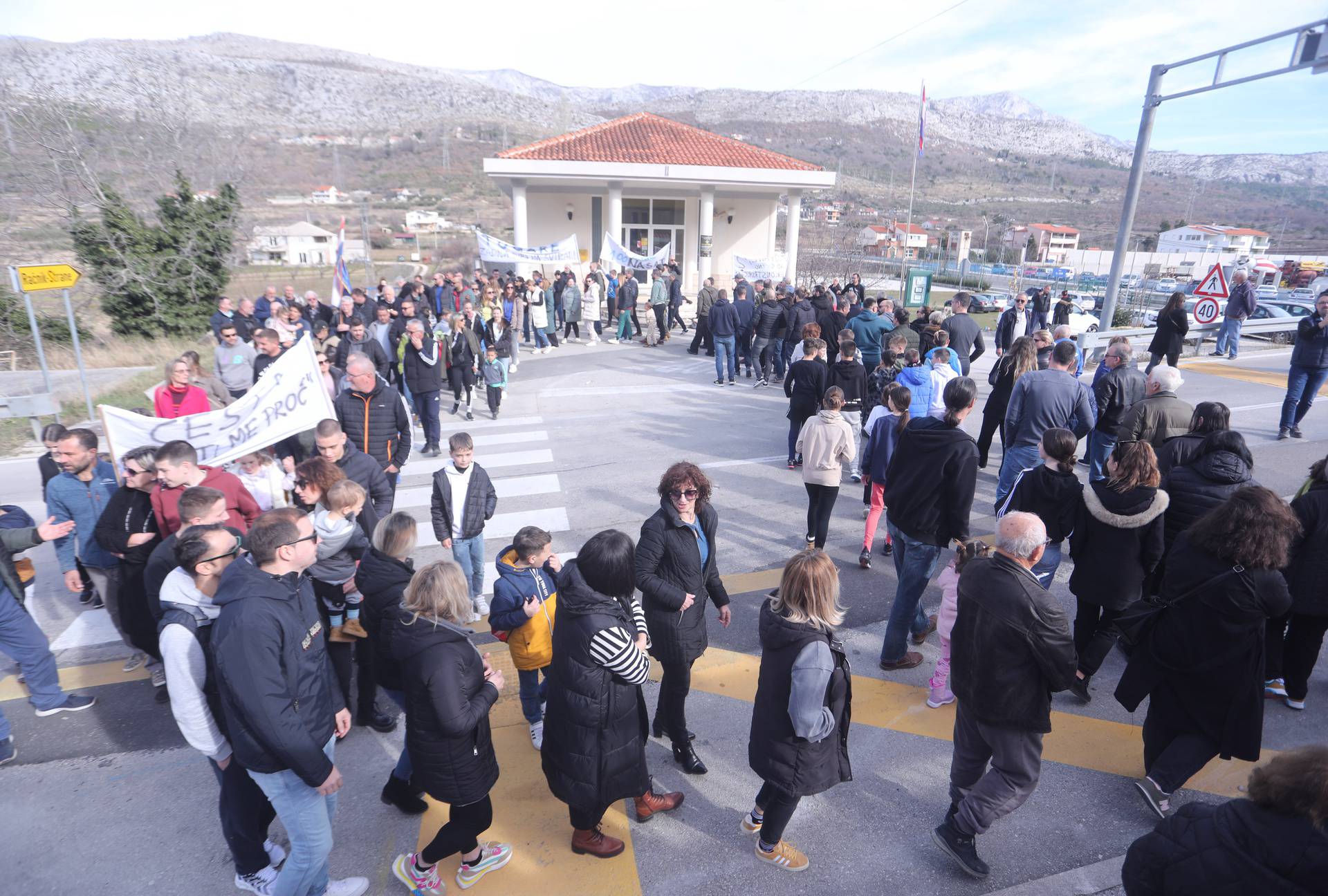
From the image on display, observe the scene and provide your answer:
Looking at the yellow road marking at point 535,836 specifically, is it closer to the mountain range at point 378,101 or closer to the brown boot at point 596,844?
the brown boot at point 596,844

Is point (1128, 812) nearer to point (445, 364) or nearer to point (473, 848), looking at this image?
point (473, 848)

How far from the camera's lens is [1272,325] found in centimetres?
1723

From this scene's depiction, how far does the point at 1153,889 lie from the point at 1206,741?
67.4 inches

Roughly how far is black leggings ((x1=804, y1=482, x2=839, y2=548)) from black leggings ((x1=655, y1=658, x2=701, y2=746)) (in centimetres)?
261

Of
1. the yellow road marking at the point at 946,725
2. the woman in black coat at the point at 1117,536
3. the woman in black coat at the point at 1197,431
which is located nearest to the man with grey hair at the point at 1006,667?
the yellow road marking at the point at 946,725

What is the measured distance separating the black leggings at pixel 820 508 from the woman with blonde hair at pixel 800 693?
3.11 metres

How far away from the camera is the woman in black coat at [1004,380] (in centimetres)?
712

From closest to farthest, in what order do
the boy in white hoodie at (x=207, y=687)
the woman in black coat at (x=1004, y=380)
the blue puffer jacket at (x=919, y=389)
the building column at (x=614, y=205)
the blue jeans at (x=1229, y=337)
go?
the boy in white hoodie at (x=207, y=687), the blue puffer jacket at (x=919, y=389), the woman in black coat at (x=1004, y=380), the blue jeans at (x=1229, y=337), the building column at (x=614, y=205)

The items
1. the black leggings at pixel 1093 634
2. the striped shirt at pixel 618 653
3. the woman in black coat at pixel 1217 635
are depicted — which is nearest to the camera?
the striped shirt at pixel 618 653

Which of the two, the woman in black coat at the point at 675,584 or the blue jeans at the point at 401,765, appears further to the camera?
the woman in black coat at the point at 675,584

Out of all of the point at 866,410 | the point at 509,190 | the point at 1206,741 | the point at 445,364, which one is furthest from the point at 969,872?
the point at 509,190

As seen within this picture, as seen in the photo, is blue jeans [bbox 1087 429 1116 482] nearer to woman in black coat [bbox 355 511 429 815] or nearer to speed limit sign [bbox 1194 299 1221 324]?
woman in black coat [bbox 355 511 429 815]

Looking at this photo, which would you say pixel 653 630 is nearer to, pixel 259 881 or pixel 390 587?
pixel 390 587

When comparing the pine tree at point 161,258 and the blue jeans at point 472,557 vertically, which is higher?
the pine tree at point 161,258
